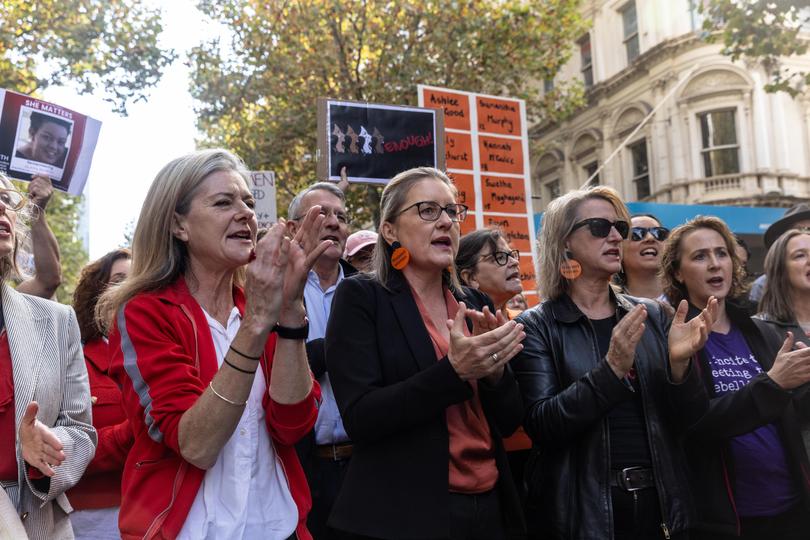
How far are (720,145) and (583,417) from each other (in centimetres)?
1952

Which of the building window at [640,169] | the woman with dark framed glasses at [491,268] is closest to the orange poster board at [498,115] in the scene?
the woman with dark framed glasses at [491,268]

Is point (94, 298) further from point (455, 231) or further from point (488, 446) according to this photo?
point (488, 446)

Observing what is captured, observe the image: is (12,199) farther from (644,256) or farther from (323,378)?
(644,256)

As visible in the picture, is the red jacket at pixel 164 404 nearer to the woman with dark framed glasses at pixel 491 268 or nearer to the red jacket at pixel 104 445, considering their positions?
the red jacket at pixel 104 445

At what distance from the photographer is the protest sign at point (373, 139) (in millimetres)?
6008

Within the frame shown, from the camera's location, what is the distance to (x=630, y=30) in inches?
878

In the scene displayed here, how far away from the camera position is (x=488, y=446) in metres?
2.63

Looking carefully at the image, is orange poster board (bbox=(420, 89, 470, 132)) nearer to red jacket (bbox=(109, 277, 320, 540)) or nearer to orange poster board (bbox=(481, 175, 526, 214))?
orange poster board (bbox=(481, 175, 526, 214))

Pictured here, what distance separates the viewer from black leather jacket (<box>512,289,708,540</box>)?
8.96 ft

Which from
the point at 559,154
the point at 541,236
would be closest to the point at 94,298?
the point at 541,236

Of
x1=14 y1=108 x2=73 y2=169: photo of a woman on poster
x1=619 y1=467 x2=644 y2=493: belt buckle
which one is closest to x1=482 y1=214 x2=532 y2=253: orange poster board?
x1=14 y1=108 x2=73 y2=169: photo of a woman on poster

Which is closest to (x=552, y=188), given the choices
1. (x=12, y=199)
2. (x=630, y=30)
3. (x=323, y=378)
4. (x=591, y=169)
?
(x=591, y=169)

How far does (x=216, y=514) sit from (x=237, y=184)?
1.00 metres

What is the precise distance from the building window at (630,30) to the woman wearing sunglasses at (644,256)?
61.5 ft
